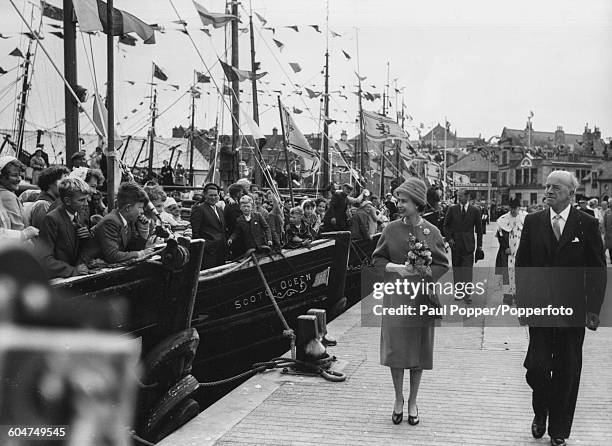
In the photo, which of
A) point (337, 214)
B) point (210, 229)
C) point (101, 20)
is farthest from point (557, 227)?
point (337, 214)

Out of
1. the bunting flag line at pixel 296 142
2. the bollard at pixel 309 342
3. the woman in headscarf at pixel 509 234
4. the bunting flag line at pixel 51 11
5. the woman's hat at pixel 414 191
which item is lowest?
the bollard at pixel 309 342

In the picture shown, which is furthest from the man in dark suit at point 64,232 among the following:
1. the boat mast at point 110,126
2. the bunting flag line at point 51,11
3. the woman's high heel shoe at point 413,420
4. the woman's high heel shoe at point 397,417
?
the bunting flag line at point 51,11

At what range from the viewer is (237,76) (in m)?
14.4

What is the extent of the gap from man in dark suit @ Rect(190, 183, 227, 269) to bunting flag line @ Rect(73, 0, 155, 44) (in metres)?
2.32

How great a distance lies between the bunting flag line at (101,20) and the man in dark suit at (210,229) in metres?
2.32

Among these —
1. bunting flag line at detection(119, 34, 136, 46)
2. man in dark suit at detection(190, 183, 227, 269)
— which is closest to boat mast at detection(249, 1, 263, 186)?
bunting flag line at detection(119, 34, 136, 46)

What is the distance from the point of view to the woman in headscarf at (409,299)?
5.42 m

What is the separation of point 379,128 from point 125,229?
65.5 feet

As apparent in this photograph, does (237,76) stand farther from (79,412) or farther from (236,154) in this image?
(79,412)

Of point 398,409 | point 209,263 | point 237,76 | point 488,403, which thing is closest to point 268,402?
point 398,409

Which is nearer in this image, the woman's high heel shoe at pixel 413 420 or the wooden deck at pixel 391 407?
the wooden deck at pixel 391 407

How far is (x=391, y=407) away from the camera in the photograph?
5844 millimetres

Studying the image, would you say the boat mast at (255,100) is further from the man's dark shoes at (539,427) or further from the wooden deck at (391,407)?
the man's dark shoes at (539,427)

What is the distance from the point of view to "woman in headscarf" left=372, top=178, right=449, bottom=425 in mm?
5422
